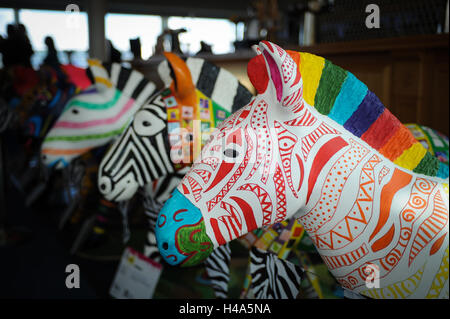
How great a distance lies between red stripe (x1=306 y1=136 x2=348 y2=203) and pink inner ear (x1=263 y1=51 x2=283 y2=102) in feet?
0.40

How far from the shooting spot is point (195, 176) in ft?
2.18

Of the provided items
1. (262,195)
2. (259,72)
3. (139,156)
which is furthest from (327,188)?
(139,156)

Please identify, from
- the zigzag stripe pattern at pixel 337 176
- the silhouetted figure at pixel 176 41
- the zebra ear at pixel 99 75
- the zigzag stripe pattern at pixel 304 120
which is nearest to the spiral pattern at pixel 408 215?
the zigzag stripe pattern at pixel 337 176

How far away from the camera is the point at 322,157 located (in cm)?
66

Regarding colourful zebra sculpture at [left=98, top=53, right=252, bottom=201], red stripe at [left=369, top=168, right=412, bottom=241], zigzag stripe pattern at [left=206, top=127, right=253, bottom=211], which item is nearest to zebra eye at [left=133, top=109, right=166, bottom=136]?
colourful zebra sculpture at [left=98, top=53, right=252, bottom=201]

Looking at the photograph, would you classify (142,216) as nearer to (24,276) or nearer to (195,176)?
(24,276)

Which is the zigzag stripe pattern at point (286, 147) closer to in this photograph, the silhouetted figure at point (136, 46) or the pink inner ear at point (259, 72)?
the pink inner ear at point (259, 72)

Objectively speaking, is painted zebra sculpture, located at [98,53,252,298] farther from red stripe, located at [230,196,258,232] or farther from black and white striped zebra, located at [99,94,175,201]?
red stripe, located at [230,196,258,232]

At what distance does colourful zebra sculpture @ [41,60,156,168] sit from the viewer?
1510mm

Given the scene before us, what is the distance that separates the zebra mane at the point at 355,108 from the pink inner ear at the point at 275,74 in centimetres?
7

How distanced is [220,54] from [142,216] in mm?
1053

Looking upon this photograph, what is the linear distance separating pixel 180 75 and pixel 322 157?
0.50 metres

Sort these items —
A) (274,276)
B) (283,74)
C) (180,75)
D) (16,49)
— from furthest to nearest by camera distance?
(16,49) < (180,75) < (274,276) < (283,74)
